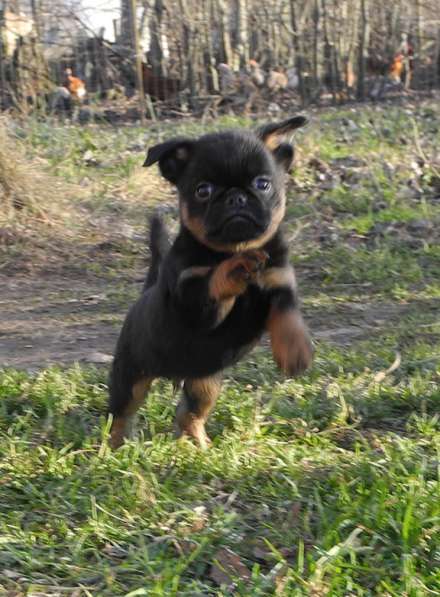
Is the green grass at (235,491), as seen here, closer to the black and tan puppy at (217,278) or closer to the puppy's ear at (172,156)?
the black and tan puppy at (217,278)

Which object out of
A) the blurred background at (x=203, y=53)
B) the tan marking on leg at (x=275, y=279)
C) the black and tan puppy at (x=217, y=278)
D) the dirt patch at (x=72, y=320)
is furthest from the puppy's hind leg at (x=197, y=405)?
the blurred background at (x=203, y=53)

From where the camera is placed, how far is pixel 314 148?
9.72 meters

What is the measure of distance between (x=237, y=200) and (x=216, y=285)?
0.31m

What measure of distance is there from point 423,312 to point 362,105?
829cm

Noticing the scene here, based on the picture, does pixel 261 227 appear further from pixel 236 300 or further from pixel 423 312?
pixel 423 312

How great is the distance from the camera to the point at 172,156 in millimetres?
3703

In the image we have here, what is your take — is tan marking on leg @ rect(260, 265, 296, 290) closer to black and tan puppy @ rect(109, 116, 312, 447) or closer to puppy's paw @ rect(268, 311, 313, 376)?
black and tan puppy @ rect(109, 116, 312, 447)

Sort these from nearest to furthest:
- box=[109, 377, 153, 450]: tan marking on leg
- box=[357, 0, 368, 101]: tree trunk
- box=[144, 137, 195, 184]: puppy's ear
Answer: box=[144, 137, 195, 184]: puppy's ear → box=[109, 377, 153, 450]: tan marking on leg → box=[357, 0, 368, 101]: tree trunk

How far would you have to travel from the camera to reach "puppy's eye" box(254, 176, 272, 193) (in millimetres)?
3494

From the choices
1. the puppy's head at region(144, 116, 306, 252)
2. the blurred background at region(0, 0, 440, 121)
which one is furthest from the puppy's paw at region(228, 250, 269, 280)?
the blurred background at region(0, 0, 440, 121)

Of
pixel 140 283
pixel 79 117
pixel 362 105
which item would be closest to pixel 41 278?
pixel 140 283

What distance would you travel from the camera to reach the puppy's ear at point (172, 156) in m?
3.66

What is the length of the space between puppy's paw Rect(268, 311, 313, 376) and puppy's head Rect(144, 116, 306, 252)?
323mm

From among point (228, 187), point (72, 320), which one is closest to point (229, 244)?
point (228, 187)
